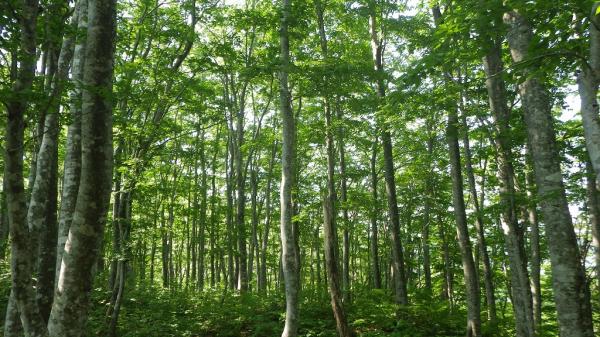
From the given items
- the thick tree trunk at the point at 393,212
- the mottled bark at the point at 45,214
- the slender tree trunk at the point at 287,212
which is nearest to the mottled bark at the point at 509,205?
the thick tree trunk at the point at 393,212

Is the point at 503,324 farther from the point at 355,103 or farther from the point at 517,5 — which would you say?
the point at 517,5

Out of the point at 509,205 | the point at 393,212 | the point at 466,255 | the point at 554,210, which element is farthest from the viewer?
the point at 393,212

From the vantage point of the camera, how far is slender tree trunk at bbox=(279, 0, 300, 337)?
8.81 m

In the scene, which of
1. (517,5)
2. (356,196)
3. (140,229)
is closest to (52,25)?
(517,5)

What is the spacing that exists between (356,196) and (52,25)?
39.2 feet

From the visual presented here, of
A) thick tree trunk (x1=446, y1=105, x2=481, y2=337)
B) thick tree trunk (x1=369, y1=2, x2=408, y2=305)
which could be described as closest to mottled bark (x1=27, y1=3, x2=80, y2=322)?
thick tree trunk (x1=446, y1=105, x2=481, y2=337)

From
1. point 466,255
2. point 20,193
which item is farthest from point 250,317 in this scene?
point 20,193

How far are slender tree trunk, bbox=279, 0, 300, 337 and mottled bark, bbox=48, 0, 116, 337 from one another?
17.5 feet

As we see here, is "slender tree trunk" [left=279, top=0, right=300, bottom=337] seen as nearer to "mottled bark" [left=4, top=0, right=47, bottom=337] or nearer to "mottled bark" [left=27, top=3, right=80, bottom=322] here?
"mottled bark" [left=27, top=3, right=80, bottom=322]

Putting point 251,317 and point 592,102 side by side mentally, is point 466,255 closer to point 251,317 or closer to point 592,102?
point 251,317

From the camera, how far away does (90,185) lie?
3875 millimetres

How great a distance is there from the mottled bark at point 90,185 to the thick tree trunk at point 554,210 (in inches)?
188

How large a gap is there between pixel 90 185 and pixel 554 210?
5909 mm

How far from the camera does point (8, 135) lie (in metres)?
4.00
